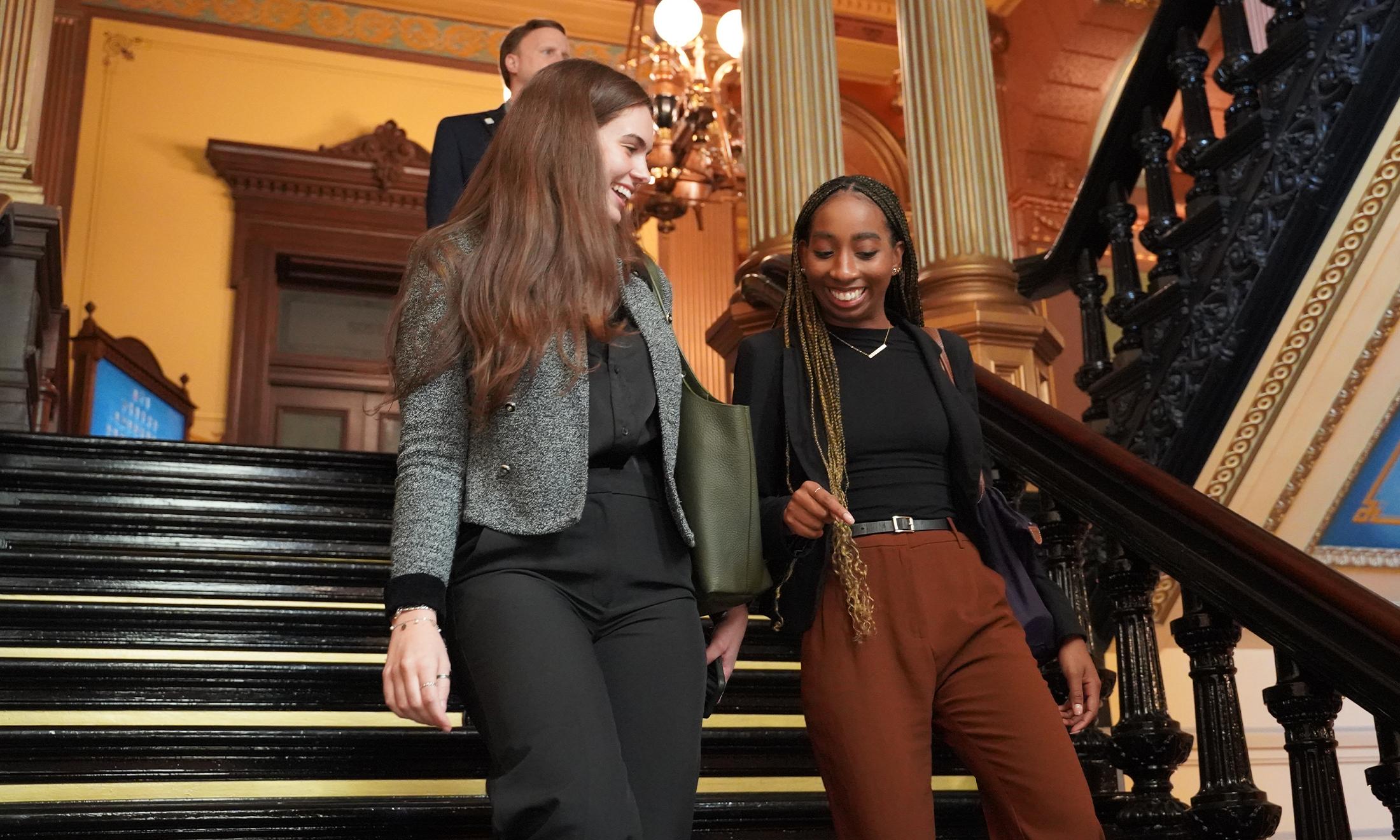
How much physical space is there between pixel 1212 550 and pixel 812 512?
2.86ft

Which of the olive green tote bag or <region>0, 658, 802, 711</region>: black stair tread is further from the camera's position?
<region>0, 658, 802, 711</region>: black stair tread

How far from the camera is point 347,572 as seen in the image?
3.41 m

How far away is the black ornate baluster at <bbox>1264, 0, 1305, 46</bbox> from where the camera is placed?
3713 mm

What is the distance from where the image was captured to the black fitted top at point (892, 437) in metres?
2.15

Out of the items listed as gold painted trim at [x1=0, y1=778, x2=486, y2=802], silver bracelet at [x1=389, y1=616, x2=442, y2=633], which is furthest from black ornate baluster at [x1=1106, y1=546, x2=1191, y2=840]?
silver bracelet at [x1=389, y1=616, x2=442, y2=633]

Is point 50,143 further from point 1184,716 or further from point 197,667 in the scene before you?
point 1184,716

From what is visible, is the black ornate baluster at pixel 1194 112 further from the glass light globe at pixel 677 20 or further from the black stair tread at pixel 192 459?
the glass light globe at pixel 677 20

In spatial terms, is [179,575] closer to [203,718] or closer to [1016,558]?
[203,718]

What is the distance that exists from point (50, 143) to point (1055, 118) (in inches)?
286

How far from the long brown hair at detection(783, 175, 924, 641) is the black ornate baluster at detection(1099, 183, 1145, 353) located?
181 centimetres

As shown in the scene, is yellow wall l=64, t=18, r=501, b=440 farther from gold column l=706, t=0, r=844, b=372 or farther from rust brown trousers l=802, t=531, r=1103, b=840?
rust brown trousers l=802, t=531, r=1103, b=840

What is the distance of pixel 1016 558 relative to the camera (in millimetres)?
2213

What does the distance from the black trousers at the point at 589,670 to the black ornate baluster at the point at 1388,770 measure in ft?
3.71

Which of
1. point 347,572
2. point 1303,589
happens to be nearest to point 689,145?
point 347,572
